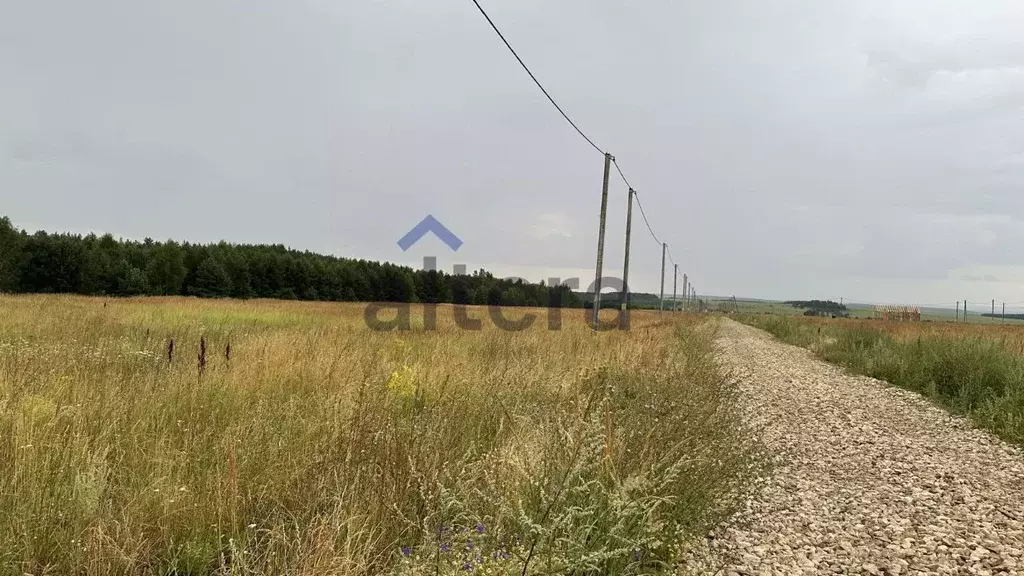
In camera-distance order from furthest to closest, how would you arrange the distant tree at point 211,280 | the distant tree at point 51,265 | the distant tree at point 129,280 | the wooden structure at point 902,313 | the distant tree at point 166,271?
the distant tree at point 211,280 < the distant tree at point 166,271 < the distant tree at point 129,280 < the distant tree at point 51,265 < the wooden structure at point 902,313

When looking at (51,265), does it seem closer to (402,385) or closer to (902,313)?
(402,385)

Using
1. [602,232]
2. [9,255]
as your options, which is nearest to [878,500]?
[602,232]

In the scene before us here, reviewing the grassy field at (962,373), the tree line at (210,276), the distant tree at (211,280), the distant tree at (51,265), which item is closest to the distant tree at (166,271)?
the tree line at (210,276)

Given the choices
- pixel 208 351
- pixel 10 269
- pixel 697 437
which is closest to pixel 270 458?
pixel 697 437

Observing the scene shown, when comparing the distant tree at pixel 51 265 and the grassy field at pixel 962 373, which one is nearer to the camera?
the grassy field at pixel 962 373

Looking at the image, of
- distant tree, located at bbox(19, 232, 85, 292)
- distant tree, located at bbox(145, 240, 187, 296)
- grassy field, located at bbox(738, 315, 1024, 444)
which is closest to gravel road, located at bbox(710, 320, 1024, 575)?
grassy field, located at bbox(738, 315, 1024, 444)

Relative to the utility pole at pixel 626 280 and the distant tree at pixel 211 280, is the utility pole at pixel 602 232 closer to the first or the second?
the utility pole at pixel 626 280

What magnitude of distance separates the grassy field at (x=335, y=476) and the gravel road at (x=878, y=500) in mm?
390

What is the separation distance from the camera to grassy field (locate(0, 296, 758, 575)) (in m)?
2.14

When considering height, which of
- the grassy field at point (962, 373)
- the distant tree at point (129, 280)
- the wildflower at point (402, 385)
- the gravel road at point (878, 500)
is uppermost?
the distant tree at point (129, 280)

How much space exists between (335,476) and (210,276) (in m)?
59.9

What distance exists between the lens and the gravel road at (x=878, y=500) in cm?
295

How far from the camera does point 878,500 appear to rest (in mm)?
3920

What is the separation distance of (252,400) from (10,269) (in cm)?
5729
